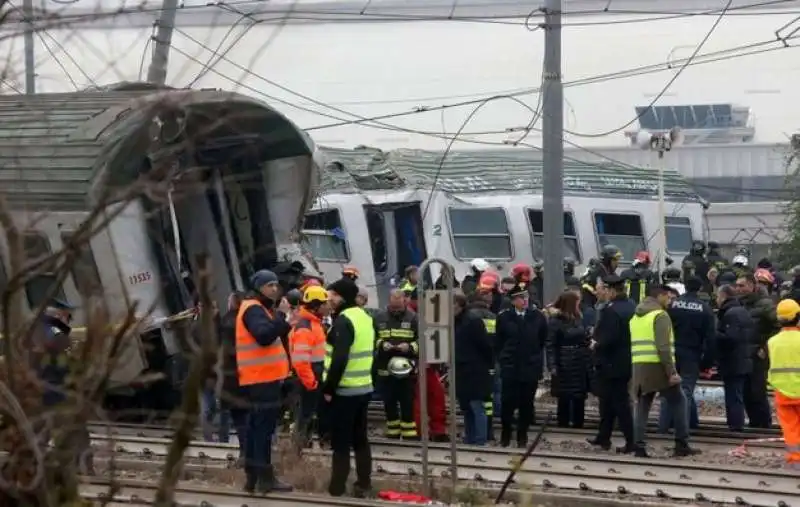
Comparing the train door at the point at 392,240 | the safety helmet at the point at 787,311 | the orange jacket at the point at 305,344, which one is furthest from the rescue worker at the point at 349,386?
the train door at the point at 392,240

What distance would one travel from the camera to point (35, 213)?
5066 mm

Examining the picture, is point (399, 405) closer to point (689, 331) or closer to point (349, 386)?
point (689, 331)

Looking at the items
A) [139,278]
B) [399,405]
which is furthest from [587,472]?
[139,278]

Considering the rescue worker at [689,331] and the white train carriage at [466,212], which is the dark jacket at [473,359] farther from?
the white train carriage at [466,212]

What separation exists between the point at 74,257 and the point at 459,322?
1030cm

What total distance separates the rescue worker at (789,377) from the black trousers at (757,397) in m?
2.48

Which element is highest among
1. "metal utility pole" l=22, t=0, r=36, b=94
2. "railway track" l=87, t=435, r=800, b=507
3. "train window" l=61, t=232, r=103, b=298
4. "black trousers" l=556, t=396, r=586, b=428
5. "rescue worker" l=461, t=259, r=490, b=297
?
"metal utility pole" l=22, t=0, r=36, b=94

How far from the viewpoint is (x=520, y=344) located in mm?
14781

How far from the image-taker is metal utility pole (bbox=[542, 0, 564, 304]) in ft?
63.0

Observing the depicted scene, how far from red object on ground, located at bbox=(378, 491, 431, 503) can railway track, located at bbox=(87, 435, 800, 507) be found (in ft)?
2.48

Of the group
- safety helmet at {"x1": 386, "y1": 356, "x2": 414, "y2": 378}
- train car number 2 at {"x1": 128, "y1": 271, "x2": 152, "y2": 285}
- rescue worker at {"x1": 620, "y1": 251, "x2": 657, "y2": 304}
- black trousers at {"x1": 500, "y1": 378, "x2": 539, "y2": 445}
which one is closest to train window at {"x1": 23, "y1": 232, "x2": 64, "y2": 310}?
safety helmet at {"x1": 386, "y1": 356, "x2": 414, "y2": 378}

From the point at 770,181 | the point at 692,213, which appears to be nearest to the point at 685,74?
the point at 770,181

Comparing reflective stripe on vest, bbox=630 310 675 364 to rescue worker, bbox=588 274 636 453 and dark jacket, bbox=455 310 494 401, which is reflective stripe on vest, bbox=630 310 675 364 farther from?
dark jacket, bbox=455 310 494 401

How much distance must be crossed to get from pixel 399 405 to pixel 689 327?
3080 millimetres
